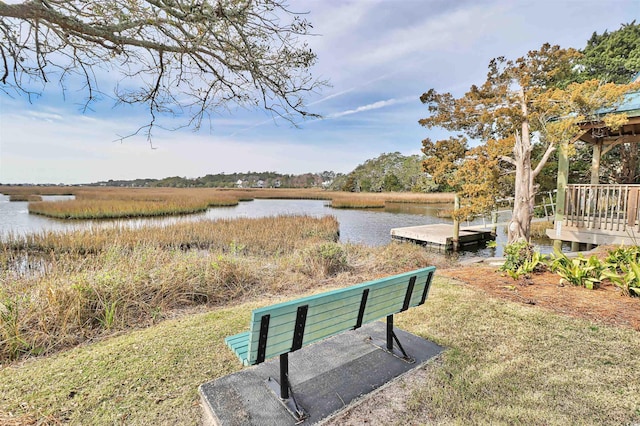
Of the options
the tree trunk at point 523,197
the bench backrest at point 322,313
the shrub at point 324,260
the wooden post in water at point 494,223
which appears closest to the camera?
the bench backrest at point 322,313

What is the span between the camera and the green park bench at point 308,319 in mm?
1843

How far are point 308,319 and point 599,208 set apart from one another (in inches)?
356

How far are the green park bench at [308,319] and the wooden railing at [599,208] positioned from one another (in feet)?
25.6

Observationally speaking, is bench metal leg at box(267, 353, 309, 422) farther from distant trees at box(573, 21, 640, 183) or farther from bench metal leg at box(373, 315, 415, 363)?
distant trees at box(573, 21, 640, 183)

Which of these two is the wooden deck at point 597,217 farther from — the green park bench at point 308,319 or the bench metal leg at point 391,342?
the green park bench at point 308,319

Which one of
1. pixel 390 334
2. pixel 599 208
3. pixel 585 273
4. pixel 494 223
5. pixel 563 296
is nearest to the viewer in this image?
pixel 390 334

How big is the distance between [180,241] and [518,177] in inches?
438


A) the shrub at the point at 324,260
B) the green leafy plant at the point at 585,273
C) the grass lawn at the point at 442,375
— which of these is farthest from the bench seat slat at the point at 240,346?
the green leafy plant at the point at 585,273

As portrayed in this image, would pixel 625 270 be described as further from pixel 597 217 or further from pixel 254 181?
pixel 254 181

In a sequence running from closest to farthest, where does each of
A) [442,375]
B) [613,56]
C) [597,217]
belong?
[442,375], [597,217], [613,56]

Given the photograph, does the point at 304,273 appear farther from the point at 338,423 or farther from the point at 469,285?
the point at 338,423

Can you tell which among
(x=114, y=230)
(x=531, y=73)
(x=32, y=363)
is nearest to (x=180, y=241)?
(x=114, y=230)

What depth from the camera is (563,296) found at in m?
4.38

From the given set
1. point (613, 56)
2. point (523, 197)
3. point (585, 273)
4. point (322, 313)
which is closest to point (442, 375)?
point (322, 313)
